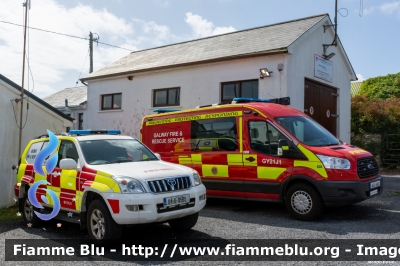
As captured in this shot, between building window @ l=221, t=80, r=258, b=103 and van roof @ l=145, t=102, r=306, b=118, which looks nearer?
van roof @ l=145, t=102, r=306, b=118

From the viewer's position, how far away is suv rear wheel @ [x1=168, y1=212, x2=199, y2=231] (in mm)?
6664

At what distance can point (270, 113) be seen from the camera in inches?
322

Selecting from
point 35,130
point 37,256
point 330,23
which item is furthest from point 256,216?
point 330,23

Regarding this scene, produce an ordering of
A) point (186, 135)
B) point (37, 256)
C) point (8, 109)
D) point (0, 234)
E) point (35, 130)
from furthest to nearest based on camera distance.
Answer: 1. point (35, 130)
2. point (8, 109)
3. point (186, 135)
4. point (0, 234)
5. point (37, 256)

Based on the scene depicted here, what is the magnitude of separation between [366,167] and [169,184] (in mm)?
3883

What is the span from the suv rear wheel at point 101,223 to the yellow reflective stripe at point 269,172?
341 cm

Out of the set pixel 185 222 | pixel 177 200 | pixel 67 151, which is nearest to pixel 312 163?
pixel 185 222

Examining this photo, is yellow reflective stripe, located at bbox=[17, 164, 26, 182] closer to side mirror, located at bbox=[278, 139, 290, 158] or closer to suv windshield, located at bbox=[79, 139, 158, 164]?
suv windshield, located at bbox=[79, 139, 158, 164]

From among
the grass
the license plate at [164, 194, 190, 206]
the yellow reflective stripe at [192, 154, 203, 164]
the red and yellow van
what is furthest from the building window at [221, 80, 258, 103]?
the license plate at [164, 194, 190, 206]

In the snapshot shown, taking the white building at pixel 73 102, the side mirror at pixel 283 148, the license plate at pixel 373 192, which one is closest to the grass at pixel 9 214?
the side mirror at pixel 283 148

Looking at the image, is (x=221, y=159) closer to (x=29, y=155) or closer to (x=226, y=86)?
(x=29, y=155)

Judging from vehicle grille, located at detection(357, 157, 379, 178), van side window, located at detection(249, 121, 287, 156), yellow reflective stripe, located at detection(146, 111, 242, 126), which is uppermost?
yellow reflective stripe, located at detection(146, 111, 242, 126)

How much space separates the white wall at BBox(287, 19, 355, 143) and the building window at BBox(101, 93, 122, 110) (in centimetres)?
841

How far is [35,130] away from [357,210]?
341 inches
